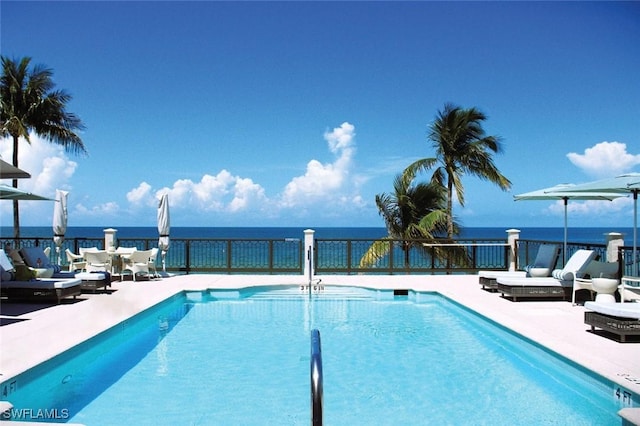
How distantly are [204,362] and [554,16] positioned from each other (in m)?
13.5

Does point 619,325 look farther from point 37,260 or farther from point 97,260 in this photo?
point 97,260

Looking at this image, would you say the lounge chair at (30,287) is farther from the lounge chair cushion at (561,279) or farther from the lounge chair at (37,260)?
the lounge chair cushion at (561,279)

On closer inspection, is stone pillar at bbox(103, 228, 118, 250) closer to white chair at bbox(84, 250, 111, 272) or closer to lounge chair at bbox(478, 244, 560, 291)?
white chair at bbox(84, 250, 111, 272)

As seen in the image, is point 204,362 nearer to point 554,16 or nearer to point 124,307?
point 124,307

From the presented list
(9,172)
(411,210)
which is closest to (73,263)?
(9,172)

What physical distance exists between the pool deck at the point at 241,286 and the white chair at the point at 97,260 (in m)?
0.51

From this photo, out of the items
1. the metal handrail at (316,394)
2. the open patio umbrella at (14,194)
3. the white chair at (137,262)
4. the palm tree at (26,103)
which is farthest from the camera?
the palm tree at (26,103)

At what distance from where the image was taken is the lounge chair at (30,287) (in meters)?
8.09

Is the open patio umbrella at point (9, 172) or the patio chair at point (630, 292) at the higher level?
the open patio umbrella at point (9, 172)

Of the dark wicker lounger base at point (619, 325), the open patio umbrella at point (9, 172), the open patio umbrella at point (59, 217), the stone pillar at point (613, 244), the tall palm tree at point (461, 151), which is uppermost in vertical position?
the tall palm tree at point (461, 151)

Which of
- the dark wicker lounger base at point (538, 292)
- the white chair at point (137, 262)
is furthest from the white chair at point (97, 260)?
the dark wicker lounger base at point (538, 292)

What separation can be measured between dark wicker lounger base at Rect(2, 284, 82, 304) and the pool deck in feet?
0.46

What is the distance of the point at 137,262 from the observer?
38.1 ft

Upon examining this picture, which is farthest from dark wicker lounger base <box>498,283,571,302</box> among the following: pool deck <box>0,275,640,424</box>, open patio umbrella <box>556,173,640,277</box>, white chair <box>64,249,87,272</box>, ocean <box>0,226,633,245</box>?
ocean <box>0,226,633,245</box>
